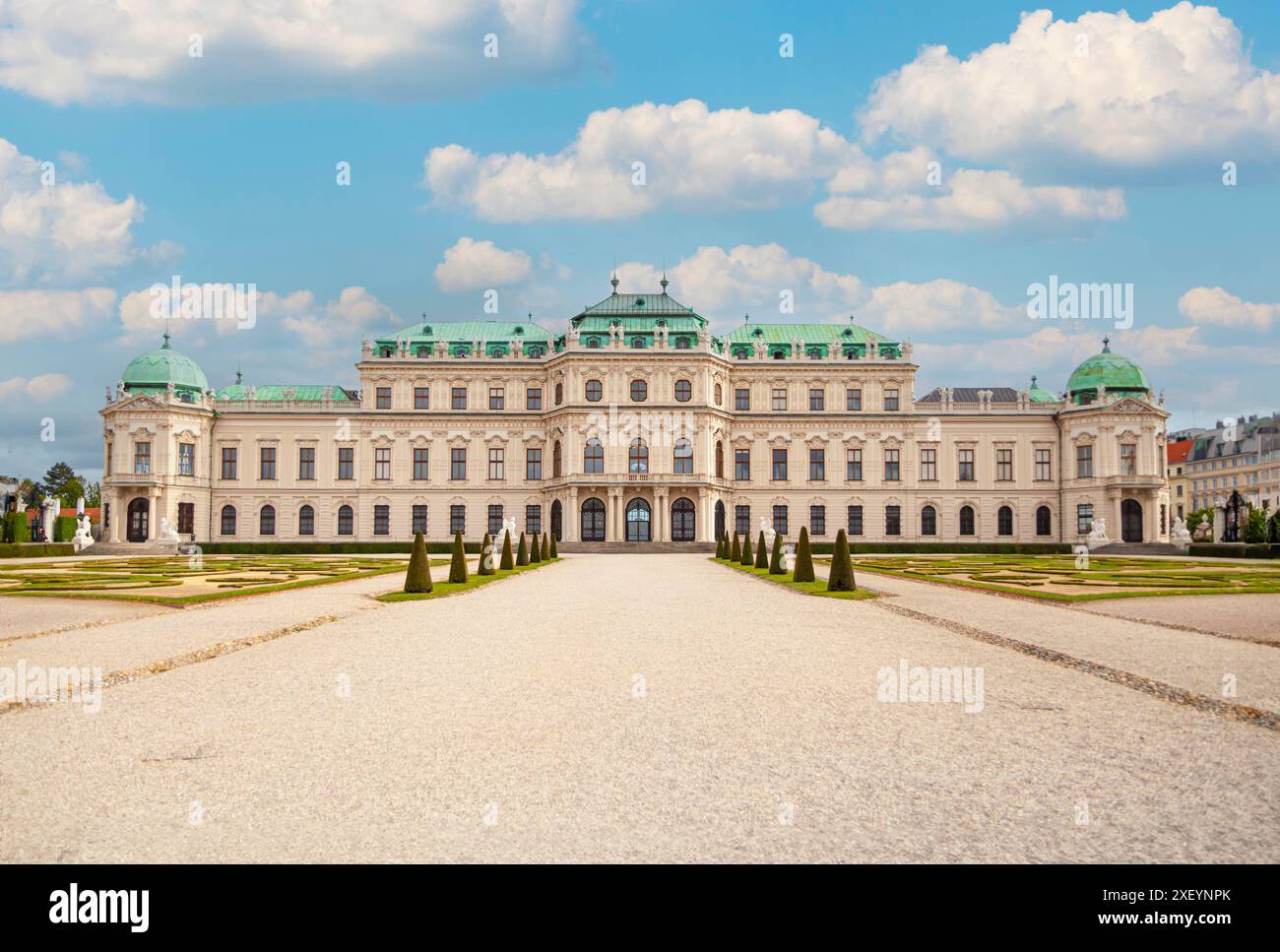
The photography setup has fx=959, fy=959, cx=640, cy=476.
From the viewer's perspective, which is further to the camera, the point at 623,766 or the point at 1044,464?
the point at 1044,464

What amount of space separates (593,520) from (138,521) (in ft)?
96.2

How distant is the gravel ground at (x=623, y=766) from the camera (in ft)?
17.6

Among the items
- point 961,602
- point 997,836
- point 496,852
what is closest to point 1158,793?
point 997,836

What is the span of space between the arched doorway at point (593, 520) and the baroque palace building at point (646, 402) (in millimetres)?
1569

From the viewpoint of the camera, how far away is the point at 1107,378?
65688 millimetres

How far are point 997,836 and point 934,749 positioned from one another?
83.1 inches

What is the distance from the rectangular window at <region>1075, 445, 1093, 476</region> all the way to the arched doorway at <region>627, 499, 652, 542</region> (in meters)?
29.3

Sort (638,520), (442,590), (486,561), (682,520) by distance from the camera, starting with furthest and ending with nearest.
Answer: (638,520), (682,520), (486,561), (442,590)

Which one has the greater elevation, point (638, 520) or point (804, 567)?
point (638, 520)

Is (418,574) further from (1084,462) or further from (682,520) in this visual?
(1084,462)

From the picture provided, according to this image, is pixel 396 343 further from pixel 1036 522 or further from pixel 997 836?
pixel 997 836

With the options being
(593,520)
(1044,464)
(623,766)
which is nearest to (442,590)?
(623,766)

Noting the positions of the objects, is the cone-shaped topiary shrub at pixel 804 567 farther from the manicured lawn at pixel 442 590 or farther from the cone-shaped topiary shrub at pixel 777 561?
the manicured lawn at pixel 442 590
